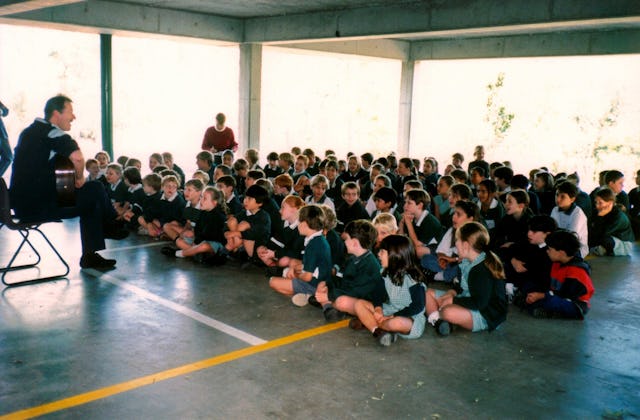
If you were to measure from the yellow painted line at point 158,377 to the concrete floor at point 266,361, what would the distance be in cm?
1

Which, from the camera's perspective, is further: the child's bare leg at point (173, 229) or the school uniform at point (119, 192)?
the school uniform at point (119, 192)

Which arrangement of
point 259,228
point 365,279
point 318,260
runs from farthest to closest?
point 259,228 → point 318,260 → point 365,279

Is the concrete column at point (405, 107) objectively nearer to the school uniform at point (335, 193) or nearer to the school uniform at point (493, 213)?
the school uniform at point (335, 193)

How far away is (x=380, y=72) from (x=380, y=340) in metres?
16.9

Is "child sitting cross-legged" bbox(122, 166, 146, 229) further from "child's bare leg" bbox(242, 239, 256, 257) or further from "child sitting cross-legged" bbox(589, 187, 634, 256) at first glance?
"child sitting cross-legged" bbox(589, 187, 634, 256)

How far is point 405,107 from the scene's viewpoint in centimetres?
1919

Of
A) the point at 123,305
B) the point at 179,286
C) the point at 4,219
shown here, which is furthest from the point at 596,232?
the point at 4,219

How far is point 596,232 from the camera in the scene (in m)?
9.20

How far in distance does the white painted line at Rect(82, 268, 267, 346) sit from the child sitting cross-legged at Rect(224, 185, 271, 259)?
1583 millimetres

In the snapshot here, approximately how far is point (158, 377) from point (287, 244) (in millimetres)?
3097

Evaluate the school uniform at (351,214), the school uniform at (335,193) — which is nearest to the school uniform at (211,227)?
the school uniform at (351,214)

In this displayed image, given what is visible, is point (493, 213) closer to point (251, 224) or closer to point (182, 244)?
point (251, 224)

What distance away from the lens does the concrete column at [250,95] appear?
15195 millimetres

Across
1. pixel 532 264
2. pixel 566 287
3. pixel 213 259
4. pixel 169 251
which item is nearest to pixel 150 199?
pixel 169 251
